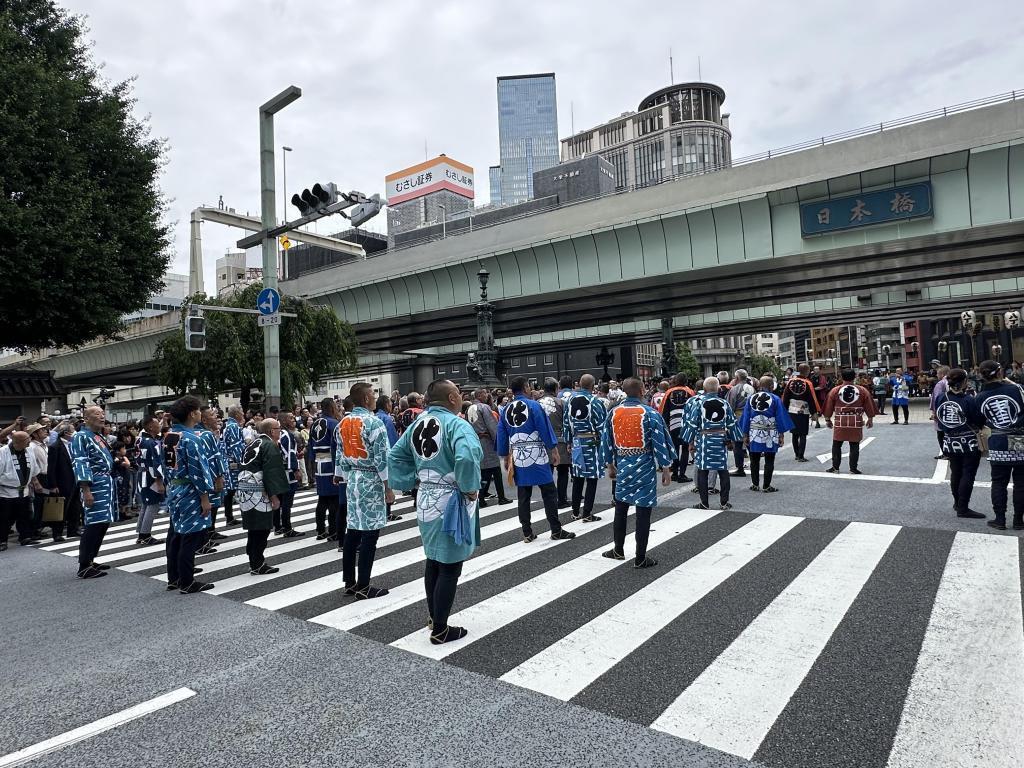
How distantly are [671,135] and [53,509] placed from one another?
141981mm

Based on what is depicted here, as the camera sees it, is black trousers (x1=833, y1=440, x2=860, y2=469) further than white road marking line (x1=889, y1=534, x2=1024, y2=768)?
Yes

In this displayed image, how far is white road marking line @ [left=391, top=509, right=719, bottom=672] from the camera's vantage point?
430 cm

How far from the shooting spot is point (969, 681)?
11.5 feet

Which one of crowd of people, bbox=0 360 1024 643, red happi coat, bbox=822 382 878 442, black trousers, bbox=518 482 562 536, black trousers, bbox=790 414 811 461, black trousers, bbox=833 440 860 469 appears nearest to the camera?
crowd of people, bbox=0 360 1024 643

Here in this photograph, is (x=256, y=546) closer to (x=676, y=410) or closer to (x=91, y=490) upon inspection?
(x=91, y=490)

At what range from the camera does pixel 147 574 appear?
22.5 ft

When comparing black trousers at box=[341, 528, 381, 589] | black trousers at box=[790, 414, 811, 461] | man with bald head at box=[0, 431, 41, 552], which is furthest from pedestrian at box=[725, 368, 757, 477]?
man with bald head at box=[0, 431, 41, 552]

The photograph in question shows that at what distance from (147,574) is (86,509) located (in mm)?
988

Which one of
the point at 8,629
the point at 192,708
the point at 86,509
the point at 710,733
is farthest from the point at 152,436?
the point at 710,733

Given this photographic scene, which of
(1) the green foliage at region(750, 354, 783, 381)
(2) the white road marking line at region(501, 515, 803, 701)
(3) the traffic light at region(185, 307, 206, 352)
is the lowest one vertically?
(2) the white road marking line at region(501, 515, 803, 701)

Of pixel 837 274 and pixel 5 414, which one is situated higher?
pixel 837 274

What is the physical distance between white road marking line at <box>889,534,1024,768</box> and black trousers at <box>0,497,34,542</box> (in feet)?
37.1

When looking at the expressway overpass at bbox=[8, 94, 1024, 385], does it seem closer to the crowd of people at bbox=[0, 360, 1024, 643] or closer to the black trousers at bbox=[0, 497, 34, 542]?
the crowd of people at bbox=[0, 360, 1024, 643]

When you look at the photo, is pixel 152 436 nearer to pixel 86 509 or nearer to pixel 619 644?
pixel 86 509
